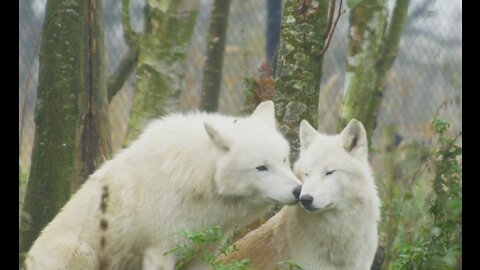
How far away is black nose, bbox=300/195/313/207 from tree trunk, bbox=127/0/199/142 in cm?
239

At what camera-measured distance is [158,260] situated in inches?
212

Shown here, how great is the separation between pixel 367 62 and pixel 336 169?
9.66 feet

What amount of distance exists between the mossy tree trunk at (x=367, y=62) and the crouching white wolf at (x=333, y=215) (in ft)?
7.97

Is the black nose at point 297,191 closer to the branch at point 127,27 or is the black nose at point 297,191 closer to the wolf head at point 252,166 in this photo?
the wolf head at point 252,166

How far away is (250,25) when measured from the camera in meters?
11.2

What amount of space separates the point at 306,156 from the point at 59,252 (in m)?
1.57

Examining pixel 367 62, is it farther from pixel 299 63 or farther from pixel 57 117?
pixel 57 117

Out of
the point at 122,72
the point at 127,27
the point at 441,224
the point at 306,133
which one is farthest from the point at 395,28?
the point at 441,224

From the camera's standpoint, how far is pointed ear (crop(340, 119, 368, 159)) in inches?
224

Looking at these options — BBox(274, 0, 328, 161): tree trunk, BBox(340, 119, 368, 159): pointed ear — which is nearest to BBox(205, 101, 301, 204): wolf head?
BBox(340, 119, 368, 159): pointed ear

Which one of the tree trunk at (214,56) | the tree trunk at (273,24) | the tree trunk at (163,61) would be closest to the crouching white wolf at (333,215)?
the tree trunk at (163,61)

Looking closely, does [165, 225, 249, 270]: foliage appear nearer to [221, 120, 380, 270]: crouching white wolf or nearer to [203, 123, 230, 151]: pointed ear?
[203, 123, 230, 151]: pointed ear

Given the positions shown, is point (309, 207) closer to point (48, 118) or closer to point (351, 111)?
point (48, 118)
